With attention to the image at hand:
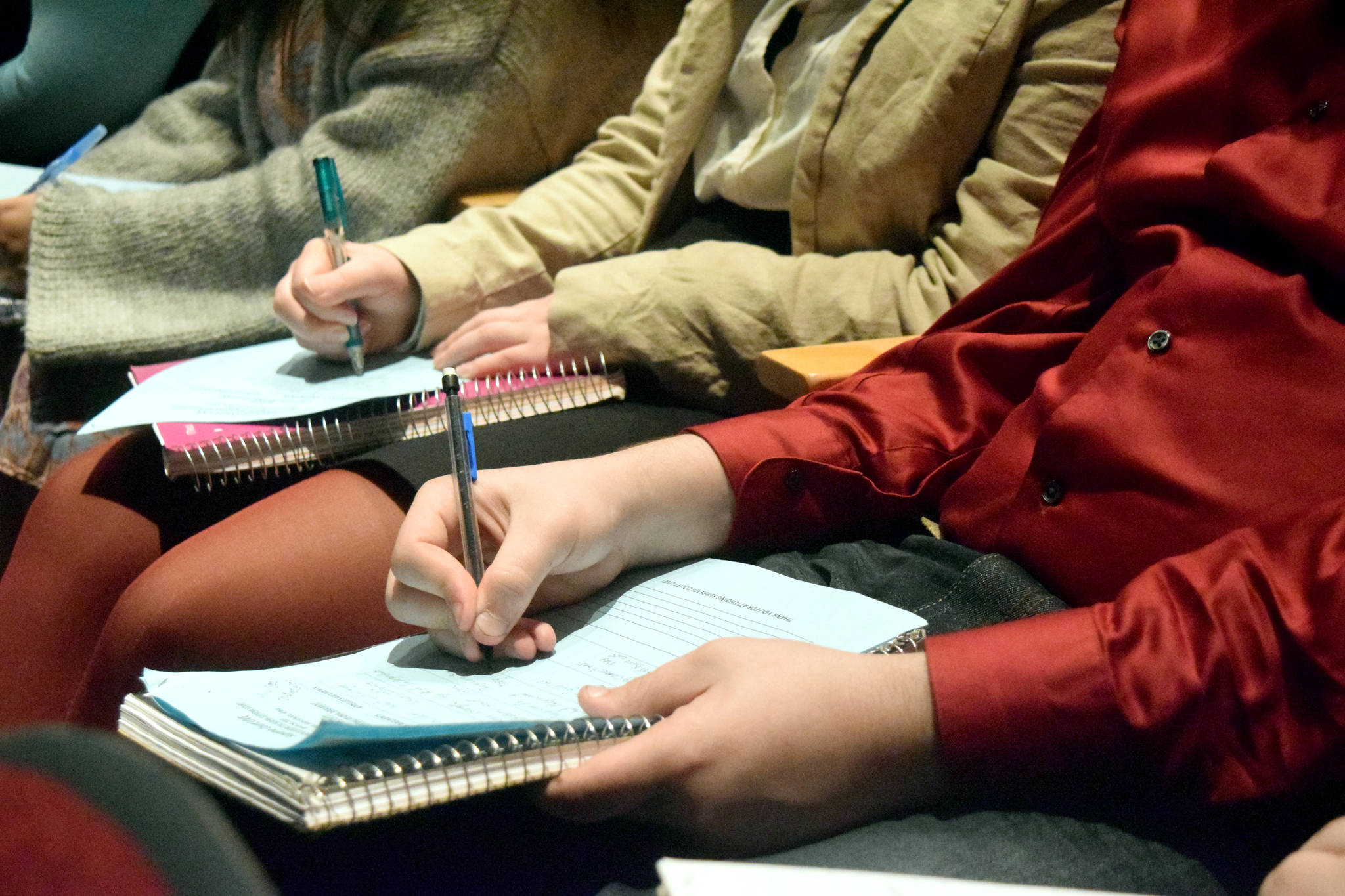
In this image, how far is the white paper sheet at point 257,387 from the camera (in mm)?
898

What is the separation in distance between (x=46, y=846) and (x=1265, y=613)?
1.81 ft

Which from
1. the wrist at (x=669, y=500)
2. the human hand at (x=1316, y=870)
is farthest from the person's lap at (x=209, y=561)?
the human hand at (x=1316, y=870)

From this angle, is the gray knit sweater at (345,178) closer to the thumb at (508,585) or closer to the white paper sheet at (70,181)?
the white paper sheet at (70,181)

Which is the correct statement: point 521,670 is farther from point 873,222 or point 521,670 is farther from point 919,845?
point 873,222

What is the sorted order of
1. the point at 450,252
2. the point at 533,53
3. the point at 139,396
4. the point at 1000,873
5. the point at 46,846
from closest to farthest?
the point at 46,846, the point at 1000,873, the point at 139,396, the point at 450,252, the point at 533,53

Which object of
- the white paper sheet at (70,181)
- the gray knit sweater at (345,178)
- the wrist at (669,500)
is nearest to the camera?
the wrist at (669,500)

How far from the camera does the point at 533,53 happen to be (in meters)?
1.30

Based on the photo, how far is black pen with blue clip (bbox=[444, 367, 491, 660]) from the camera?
0.57 meters

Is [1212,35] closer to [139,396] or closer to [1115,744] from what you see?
[1115,744]

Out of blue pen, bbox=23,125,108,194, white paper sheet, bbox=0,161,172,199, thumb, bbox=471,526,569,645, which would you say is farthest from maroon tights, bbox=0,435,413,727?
blue pen, bbox=23,125,108,194

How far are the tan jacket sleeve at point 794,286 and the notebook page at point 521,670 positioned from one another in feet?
1.22

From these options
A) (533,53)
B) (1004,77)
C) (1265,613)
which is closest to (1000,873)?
(1265,613)

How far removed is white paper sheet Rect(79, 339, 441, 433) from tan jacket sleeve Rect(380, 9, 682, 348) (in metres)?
0.10

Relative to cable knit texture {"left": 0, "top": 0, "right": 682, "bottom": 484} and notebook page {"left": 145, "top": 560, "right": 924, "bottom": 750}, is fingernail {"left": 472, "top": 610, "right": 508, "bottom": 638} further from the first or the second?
cable knit texture {"left": 0, "top": 0, "right": 682, "bottom": 484}
